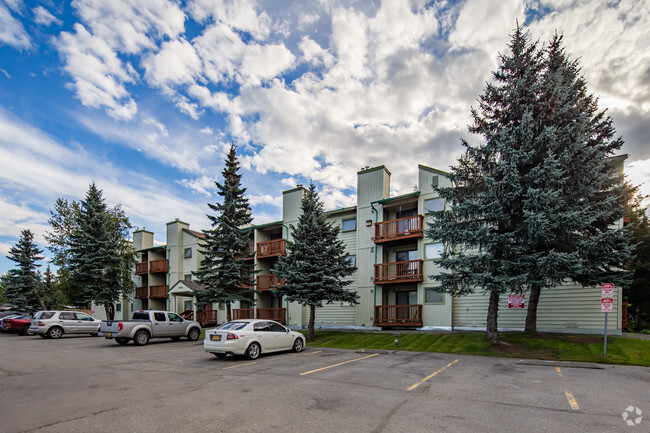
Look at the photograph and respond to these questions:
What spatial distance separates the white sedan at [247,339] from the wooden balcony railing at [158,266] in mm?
25593

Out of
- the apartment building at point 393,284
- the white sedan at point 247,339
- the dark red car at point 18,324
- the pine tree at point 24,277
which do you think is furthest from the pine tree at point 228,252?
the pine tree at point 24,277

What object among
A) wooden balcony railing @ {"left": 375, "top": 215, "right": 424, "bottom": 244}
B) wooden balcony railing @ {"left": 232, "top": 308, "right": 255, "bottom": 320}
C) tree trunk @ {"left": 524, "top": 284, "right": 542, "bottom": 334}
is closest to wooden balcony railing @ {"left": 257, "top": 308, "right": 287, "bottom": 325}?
wooden balcony railing @ {"left": 232, "top": 308, "right": 255, "bottom": 320}

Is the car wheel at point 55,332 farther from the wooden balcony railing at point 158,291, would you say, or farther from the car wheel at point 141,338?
the wooden balcony railing at point 158,291

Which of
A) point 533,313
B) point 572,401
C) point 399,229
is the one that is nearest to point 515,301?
point 533,313

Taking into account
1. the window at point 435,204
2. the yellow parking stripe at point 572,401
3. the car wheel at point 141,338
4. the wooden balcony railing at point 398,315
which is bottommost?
the car wheel at point 141,338

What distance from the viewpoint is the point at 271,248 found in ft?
88.5

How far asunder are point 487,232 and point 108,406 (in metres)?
13.1

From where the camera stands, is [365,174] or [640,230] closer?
[365,174]

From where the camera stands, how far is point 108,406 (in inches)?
257

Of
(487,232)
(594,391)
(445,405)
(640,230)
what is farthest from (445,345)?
(640,230)

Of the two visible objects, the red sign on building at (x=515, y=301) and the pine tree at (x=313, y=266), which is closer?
the red sign on building at (x=515, y=301)

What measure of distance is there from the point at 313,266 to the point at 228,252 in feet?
24.4

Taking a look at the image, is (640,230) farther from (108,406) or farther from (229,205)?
(108,406)

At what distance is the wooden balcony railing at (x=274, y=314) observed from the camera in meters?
26.0
